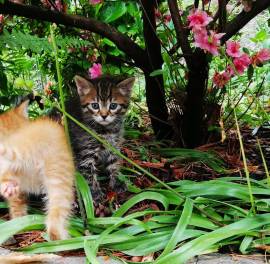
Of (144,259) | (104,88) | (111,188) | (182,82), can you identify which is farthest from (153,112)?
(144,259)

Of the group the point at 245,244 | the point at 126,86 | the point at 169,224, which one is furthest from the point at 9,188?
the point at 126,86

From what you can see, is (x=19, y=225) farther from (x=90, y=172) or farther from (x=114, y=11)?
(x=114, y=11)

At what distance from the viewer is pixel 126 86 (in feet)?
10.2

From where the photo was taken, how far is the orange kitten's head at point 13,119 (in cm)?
241

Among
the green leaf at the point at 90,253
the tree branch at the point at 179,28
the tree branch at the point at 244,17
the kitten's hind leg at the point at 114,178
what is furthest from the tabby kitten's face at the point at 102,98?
the green leaf at the point at 90,253

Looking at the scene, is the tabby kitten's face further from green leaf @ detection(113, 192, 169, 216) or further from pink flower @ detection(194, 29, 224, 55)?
green leaf @ detection(113, 192, 169, 216)

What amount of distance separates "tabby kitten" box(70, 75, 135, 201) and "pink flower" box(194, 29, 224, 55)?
53cm

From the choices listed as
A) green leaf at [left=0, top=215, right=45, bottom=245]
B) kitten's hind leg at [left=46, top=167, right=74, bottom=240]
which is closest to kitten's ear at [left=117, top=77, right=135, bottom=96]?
kitten's hind leg at [left=46, top=167, right=74, bottom=240]

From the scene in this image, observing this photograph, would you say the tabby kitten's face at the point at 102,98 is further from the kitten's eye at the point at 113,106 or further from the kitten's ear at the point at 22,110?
the kitten's ear at the point at 22,110

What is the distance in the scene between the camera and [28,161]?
86.7 inches

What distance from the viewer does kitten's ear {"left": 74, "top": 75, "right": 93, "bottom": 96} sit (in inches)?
119

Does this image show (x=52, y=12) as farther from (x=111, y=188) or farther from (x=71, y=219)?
(x=71, y=219)

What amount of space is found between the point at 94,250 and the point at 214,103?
1746mm

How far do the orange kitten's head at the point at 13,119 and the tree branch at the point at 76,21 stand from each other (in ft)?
2.10
